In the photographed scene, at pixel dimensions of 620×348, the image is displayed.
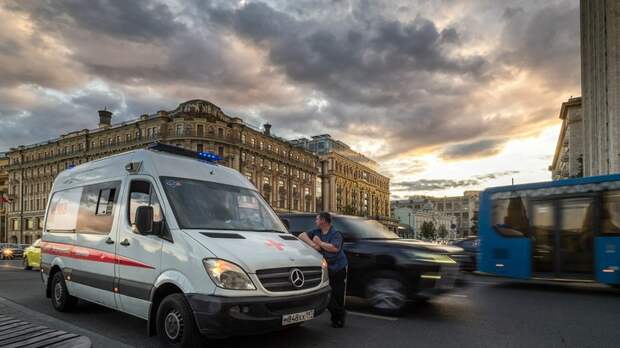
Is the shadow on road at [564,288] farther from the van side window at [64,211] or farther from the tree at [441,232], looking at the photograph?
the tree at [441,232]

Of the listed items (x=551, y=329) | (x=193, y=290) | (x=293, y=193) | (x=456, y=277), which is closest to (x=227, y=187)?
(x=193, y=290)

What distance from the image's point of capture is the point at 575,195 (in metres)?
11.4

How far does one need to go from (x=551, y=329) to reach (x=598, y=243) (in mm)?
5766

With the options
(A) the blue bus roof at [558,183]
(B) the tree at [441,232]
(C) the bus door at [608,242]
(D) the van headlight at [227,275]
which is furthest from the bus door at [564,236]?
(B) the tree at [441,232]

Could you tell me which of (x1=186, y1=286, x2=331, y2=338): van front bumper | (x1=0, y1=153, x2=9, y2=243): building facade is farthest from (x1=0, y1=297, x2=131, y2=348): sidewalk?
(x1=0, y1=153, x2=9, y2=243): building facade

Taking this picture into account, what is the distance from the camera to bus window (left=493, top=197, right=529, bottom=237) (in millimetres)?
12204

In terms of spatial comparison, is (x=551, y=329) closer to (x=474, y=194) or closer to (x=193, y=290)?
(x=193, y=290)

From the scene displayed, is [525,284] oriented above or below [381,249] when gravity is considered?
below

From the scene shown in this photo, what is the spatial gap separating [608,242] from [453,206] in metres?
190

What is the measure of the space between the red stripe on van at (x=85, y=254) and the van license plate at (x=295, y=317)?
6.02 feet

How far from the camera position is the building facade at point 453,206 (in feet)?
573

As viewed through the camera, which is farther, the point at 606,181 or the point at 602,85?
the point at 602,85

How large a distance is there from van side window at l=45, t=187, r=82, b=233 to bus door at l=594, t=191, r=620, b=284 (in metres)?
12.2

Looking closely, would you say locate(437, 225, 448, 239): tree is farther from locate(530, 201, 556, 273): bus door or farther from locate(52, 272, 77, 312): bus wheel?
locate(52, 272, 77, 312): bus wheel
